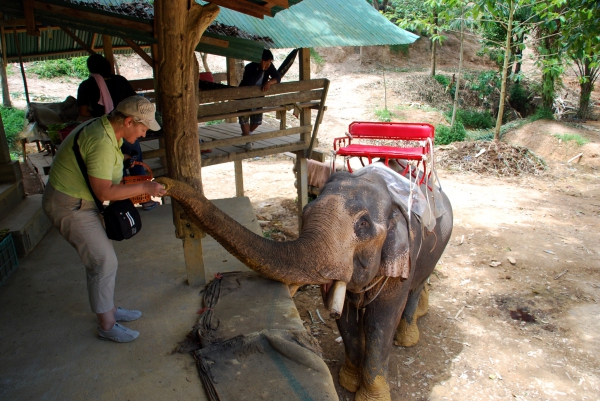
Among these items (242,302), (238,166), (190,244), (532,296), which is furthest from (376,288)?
(238,166)

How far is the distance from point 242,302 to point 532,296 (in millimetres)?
4187

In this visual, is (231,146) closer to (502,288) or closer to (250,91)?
(250,91)

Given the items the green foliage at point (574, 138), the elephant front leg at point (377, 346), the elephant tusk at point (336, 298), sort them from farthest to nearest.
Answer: the green foliage at point (574, 138)
the elephant front leg at point (377, 346)
the elephant tusk at point (336, 298)

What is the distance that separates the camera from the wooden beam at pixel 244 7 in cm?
384

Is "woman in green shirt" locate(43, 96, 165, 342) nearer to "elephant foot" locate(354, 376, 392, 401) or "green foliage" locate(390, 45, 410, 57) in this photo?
"elephant foot" locate(354, 376, 392, 401)

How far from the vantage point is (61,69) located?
2047 cm

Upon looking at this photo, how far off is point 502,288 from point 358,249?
390cm

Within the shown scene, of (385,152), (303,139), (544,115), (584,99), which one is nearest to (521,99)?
(584,99)

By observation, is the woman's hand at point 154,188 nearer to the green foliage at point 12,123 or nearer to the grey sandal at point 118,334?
the grey sandal at point 118,334

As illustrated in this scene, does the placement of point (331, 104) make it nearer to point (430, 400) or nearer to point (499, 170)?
point (499, 170)

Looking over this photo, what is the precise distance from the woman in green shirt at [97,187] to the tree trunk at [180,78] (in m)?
0.42

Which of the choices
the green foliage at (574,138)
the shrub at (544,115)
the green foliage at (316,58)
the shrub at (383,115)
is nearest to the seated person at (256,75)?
the shrub at (383,115)

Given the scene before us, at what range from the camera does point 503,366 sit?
15.9ft

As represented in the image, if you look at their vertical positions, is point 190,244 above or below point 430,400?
above
